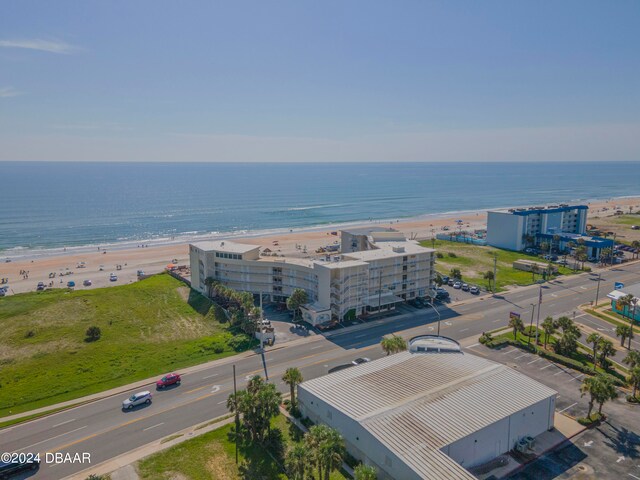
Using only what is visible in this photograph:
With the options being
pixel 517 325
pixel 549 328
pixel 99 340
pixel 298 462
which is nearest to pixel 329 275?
pixel 517 325

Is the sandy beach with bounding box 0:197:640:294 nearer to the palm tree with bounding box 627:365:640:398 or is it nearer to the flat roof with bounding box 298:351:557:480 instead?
the flat roof with bounding box 298:351:557:480

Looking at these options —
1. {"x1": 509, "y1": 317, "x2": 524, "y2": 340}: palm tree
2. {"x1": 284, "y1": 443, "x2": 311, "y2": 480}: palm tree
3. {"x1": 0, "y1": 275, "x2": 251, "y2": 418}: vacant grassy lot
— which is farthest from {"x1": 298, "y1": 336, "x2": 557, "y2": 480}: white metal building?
{"x1": 0, "y1": 275, "x2": 251, "y2": 418}: vacant grassy lot

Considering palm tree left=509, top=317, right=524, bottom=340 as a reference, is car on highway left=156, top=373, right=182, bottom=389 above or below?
below

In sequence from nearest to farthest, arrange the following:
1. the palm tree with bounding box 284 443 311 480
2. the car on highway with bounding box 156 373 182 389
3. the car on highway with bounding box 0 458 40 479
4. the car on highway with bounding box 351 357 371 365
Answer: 1. the palm tree with bounding box 284 443 311 480
2. the car on highway with bounding box 0 458 40 479
3. the car on highway with bounding box 156 373 182 389
4. the car on highway with bounding box 351 357 371 365

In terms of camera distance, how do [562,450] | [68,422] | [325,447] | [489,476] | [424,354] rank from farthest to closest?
[424,354], [68,422], [562,450], [489,476], [325,447]

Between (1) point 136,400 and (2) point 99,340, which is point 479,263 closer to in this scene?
(2) point 99,340

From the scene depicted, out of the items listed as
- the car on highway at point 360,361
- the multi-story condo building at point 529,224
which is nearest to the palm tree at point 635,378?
the car on highway at point 360,361

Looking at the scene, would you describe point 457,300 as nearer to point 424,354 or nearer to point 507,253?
point 424,354

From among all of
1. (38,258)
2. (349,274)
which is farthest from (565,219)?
(38,258)
